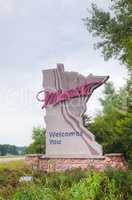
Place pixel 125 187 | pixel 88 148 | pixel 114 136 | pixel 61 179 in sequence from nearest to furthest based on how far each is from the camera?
pixel 125 187, pixel 61 179, pixel 88 148, pixel 114 136

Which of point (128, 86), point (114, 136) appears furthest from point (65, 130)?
point (128, 86)

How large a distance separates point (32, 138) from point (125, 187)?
52.0 feet

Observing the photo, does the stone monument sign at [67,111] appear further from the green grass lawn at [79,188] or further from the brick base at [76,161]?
the green grass lawn at [79,188]

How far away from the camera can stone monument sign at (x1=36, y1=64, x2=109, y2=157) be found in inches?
781

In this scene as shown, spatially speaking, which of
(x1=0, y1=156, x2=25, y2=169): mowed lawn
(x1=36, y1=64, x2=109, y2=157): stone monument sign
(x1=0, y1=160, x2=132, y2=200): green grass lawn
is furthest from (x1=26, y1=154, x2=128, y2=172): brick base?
(x1=0, y1=160, x2=132, y2=200): green grass lawn

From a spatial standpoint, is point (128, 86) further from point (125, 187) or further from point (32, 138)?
point (125, 187)

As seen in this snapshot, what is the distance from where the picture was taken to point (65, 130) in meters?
20.2

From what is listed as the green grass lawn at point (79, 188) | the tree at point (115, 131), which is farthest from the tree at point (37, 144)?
the green grass lawn at point (79, 188)

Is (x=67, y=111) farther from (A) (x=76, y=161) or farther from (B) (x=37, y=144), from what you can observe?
(B) (x=37, y=144)

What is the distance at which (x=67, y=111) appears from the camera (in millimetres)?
20469

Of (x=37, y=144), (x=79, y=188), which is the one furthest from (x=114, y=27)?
(x=79, y=188)

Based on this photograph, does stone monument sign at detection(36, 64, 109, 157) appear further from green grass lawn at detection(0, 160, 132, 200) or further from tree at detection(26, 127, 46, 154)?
green grass lawn at detection(0, 160, 132, 200)

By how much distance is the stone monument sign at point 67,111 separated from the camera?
19828 mm

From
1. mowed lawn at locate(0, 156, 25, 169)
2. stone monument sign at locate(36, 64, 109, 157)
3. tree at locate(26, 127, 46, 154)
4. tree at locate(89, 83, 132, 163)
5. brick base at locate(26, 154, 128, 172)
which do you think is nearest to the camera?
brick base at locate(26, 154, 128, 172)
